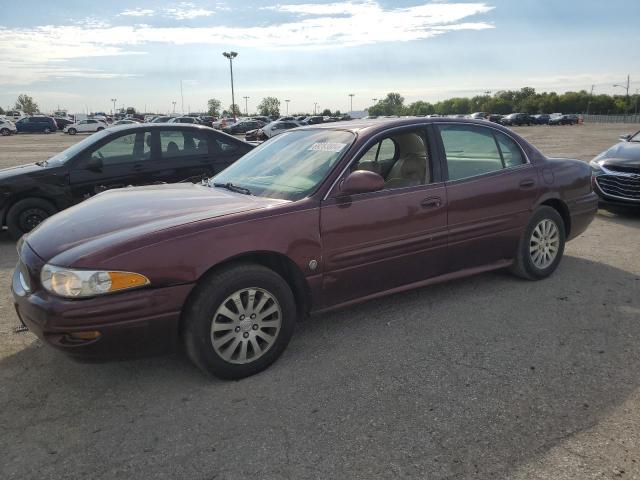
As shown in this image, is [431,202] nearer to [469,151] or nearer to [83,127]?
[469,151]

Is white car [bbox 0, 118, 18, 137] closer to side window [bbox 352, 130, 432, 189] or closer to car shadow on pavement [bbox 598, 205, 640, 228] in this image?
car shadow on pavement [bbox 598, 205, 640, 228]

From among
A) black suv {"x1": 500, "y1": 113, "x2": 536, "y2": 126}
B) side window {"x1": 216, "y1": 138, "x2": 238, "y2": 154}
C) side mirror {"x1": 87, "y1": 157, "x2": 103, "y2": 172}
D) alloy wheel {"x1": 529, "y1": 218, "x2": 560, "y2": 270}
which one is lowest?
alloy wheel {"x1": 529, "y1": 218, "x2": 560, "y2": 270}

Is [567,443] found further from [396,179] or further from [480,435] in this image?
[396,179]

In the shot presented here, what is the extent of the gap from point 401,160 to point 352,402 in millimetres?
2243

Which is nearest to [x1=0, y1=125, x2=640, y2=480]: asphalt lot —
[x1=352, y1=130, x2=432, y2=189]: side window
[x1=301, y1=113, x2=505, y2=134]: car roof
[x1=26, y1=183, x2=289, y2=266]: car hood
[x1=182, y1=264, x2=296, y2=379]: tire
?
[x1=182, y1=264, x2=296, y2=379]: tire

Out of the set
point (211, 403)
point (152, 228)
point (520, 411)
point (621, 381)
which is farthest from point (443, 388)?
point (152, 228)

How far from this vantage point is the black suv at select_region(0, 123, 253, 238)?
22.1 ft

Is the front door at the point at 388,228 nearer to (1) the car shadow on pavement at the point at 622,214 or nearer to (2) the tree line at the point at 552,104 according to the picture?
(1) the car shadow on pavement at the point at 622,214

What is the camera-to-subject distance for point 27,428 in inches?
109

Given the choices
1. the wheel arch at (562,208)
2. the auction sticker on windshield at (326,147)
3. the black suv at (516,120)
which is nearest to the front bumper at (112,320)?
the auction sticker on windshield at (326,147)

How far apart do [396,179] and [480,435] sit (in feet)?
6.96

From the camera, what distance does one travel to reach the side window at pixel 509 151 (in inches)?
186

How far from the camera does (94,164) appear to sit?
22.7ft

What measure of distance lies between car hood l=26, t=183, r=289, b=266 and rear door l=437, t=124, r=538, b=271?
1.58 metres
